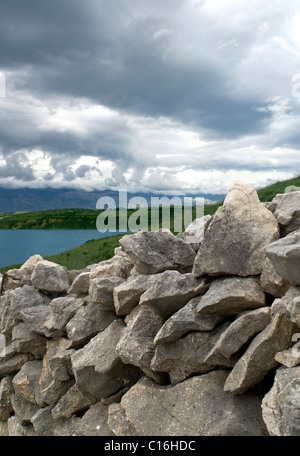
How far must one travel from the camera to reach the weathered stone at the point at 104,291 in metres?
15.9

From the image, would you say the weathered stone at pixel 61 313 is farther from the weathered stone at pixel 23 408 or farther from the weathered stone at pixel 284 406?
the weathered stone at pixel 284 406

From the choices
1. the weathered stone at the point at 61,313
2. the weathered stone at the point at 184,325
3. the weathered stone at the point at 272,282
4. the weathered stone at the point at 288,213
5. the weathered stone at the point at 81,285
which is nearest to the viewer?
the weathered stone at the point at 272,282

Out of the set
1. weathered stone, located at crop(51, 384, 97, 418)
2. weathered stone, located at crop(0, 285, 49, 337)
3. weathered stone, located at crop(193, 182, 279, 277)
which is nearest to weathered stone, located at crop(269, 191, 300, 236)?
weathered stone, located at crop(193, 182, 279, 277)

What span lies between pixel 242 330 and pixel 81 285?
36.1 feet

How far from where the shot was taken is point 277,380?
9.19 m

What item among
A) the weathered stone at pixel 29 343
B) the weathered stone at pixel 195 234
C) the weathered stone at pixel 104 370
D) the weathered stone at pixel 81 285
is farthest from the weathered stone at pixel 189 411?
the weathered stone at pixel 29 343

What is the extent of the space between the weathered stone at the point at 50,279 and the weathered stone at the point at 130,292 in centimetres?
687

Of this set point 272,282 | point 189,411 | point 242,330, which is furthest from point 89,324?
point 272,282

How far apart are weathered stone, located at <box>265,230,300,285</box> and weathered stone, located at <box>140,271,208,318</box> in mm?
3295

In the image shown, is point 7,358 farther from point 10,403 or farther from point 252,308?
point 252,308

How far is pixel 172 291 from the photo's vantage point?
1333 centimetres

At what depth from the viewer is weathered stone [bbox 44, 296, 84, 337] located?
18078mm

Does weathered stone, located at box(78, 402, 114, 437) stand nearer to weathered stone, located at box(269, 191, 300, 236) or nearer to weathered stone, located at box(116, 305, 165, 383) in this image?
weathered stone, located at box(116, 305, 165, 383)
